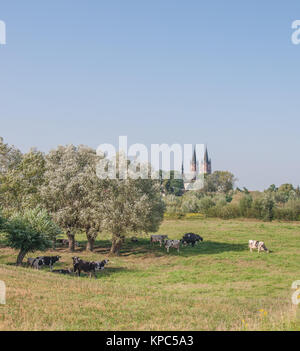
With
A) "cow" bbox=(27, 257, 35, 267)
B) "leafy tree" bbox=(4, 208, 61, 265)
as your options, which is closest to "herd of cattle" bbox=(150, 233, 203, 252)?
"leafy tree" bbox=(4, 208, 61, 265)

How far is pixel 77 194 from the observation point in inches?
1592

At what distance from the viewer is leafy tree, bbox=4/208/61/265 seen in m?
29.2

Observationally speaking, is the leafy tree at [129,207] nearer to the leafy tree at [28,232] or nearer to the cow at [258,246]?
the leafy tree at [28,232]

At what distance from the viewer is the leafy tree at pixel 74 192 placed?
38.2 meters

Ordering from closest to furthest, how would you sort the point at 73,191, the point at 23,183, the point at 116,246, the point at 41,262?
the point at 41,262 → the point at 116,246 → the point at 73,191 → the point at 23,183

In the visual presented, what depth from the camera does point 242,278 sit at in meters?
25.3

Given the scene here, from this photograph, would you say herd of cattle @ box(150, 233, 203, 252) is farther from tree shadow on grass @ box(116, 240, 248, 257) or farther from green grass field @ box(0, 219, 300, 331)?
green grass field @ box(0, 219, 300, 331)

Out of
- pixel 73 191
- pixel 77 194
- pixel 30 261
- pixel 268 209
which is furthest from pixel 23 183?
pixel 268 209

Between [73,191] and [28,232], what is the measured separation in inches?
447

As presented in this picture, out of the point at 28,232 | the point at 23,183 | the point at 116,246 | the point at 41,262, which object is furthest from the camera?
the point at 23,183

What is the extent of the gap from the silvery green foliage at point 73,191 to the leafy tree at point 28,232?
7.59 metres

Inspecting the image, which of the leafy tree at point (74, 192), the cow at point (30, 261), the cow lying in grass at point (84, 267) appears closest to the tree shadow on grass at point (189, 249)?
the leafy tree at point (74, 192)

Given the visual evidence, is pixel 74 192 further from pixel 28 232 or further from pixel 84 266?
pixel 84 266
